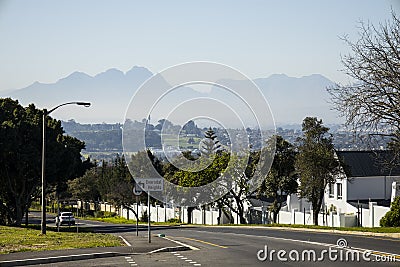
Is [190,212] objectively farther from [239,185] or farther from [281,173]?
[281,173]

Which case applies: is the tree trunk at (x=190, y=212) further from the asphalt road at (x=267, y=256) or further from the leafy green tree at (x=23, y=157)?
the asphalt road at (x=267, y=256)

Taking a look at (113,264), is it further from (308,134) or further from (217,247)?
(308,134)

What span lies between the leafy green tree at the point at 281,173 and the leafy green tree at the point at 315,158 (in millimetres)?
8425

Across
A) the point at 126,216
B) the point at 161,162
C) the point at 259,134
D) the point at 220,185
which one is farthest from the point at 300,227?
the point at 126,216

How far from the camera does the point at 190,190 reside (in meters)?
67.9

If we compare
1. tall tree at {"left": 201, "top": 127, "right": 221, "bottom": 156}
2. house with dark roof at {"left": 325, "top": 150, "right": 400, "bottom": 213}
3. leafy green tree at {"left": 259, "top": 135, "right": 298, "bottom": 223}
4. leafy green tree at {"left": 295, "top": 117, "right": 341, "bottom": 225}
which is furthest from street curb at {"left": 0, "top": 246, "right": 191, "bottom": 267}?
tall tree at {"left": 201, "top": 127, "right": 221, "bottom": 156}

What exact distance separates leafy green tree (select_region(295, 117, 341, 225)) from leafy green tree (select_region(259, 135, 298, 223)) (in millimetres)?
8425

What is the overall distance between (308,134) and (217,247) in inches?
994

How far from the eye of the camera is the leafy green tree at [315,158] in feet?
160

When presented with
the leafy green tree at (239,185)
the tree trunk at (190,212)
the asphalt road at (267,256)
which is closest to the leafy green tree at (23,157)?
the leafy green tree at (239,185)

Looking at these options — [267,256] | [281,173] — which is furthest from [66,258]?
[281,173]

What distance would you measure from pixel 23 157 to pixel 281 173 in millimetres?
21868

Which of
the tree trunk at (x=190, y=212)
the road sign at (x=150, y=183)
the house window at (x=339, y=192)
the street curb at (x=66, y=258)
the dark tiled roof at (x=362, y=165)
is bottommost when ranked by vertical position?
the tree trunk at (x=190, y=212)

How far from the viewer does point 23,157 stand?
49719 mm
